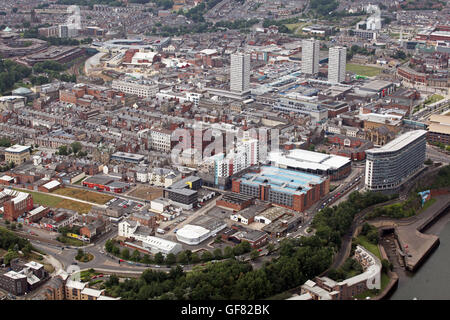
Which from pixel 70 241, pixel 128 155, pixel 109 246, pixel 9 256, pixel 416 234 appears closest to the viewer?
pixel 9 256

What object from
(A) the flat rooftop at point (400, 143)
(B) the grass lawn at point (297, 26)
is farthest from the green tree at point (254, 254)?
(B) the grass lawn at point (297, 26)

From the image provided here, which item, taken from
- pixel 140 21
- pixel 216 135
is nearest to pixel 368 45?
pixel 140 21

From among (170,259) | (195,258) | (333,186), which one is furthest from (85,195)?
A: (333,186)

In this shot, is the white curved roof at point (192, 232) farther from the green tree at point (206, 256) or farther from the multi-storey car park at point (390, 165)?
the multi-storey car park at point (390, 165)

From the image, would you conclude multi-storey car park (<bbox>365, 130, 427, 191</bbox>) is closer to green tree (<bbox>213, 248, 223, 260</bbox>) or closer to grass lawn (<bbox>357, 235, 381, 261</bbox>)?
grass lawn (<bbox>357, 235, 381, 261</bbox>)

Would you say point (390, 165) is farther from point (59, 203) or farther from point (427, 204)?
point (59, 203)

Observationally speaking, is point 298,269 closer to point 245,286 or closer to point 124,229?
point 245,286
